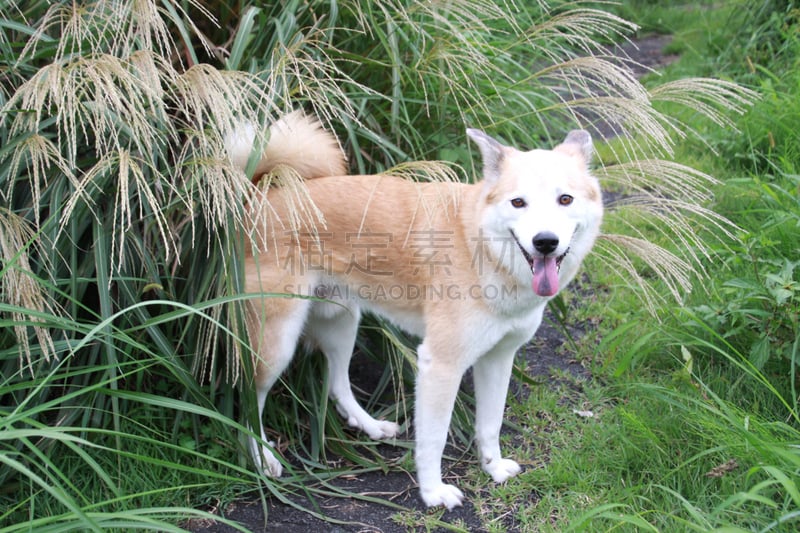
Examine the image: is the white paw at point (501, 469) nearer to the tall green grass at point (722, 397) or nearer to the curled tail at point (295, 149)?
the tall green grass at point (722, 397)

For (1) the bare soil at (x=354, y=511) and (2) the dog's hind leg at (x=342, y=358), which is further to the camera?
(2) the dog's hind leg at (x=342, y=358)

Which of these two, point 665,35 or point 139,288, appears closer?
point 139,288

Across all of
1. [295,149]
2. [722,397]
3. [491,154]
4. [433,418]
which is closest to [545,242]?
[491,154]

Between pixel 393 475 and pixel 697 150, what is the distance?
3.26 meters

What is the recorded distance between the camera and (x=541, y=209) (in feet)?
8.32

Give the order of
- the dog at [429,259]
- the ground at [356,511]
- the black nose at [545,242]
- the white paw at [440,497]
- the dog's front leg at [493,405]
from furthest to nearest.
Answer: the dog's front leg at [493,405], the white paw at [440,497], the ground at [356,511], the dog at [429,259], the black nose at [545,242]

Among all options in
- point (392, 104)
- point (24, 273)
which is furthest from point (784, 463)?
point (24, 273)

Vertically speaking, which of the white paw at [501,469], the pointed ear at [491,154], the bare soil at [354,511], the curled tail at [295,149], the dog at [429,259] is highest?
the pointed ear at [491,154]

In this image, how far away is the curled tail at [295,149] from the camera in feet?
8.93

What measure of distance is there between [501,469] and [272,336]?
107 centimetres

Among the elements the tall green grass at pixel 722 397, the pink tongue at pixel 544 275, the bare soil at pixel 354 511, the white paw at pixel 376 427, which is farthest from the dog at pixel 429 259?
the tall green grass at pixel 722 397

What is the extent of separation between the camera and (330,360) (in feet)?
11.0

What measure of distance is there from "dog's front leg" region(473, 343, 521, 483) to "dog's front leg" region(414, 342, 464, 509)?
0.21 m

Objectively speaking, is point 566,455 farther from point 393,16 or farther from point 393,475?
point 393,16
